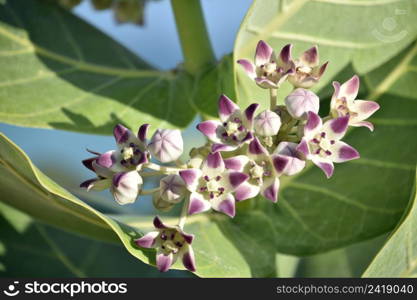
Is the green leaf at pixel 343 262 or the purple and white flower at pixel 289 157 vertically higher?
the purple and white flower at pixel 289 157

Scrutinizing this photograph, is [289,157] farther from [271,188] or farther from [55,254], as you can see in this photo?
[55,254]

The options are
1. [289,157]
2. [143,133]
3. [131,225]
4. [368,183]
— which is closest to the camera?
[289,157]

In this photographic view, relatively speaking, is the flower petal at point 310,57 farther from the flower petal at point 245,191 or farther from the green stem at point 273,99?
the flower petal at point 245,191

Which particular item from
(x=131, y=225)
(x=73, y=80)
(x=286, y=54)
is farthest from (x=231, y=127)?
(x=73, y=80)

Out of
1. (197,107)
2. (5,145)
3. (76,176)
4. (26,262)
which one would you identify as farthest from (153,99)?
(76,176)

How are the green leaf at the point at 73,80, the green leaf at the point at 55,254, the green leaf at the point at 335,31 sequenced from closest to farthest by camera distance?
the green leaf at the point at 335,31, the green leaf at the point at 73,80, the green leaf at the point at 55,254

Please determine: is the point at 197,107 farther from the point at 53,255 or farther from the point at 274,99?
the point at 53,255

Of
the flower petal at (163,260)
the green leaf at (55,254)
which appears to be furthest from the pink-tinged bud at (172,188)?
the green leaf at (55,254)
